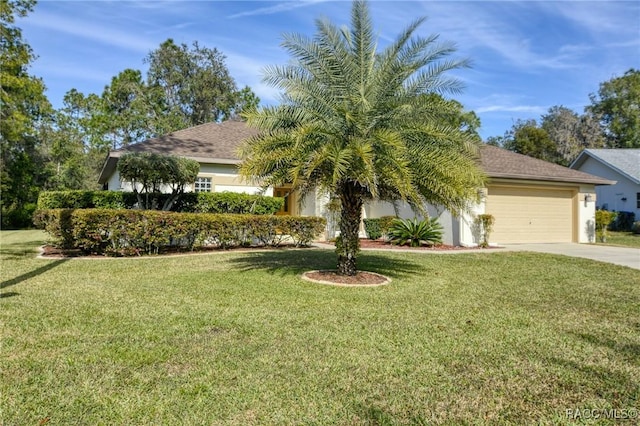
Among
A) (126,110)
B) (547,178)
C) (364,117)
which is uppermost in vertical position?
(126,110)

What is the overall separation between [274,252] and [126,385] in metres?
9.41

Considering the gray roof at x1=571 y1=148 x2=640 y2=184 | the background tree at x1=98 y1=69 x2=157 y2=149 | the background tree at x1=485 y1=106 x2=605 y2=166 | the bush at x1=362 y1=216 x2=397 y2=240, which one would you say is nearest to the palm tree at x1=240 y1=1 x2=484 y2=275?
the bush at x1=362 y1=216 x2=397 y2=240

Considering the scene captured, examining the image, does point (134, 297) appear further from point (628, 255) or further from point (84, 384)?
point (628, 255)

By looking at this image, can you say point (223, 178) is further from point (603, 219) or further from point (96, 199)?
point (603, 219)

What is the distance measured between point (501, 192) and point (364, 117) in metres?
11.9

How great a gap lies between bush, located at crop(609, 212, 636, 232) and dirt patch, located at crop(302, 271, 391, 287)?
86.5ft

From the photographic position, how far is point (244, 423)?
2961 mm

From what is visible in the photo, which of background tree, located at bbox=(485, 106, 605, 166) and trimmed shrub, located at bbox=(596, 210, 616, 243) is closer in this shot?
trimmed shrub, located at bbox=(596, 210, 616, 243)

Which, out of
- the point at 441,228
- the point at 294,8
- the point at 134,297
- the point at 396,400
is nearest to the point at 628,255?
the point at 441,228

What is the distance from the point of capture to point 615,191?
1160 inches

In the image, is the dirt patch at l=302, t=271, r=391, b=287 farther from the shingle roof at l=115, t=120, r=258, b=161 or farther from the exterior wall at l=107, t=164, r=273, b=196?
the exterior wall at l=107, t=164, r=273, b=196

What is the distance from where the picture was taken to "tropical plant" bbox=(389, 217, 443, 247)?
15789mm

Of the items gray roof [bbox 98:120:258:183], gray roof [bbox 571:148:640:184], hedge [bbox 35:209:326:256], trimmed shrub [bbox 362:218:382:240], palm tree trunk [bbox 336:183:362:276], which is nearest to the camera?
palm tree trunk [bbox 336:183:362:276]

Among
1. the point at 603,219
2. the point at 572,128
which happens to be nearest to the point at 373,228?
the point at 603,219
